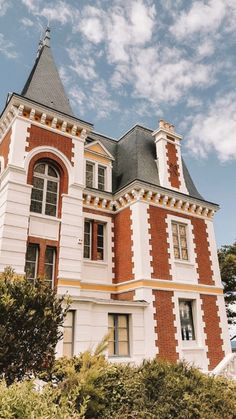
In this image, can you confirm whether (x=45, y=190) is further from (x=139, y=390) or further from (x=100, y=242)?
(x=139, y=390)

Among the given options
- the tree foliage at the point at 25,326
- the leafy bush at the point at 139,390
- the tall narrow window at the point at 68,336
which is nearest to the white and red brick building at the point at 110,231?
the tall narrow window at the point at 68,336

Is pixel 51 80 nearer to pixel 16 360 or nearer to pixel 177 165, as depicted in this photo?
pixel 177 165

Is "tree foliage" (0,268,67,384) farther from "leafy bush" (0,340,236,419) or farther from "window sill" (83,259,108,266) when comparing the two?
"window sill" (83,259,108,266)

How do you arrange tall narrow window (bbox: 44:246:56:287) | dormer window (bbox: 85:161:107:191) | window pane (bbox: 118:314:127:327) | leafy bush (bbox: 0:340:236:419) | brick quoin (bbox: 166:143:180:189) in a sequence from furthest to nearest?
brick quoin (bbox: 166:143:180:189), dormer window (bbox: 85:161:107:191), window pane (bbox: 118:314:127:327), tall narrow window (bbox: 44:246:56:287), leafy bush (bbox: 0:340:236:419)

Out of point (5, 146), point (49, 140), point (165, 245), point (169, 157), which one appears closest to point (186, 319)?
point (165, 245)

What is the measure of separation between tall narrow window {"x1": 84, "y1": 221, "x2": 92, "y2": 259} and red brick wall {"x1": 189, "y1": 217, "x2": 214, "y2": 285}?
218 inches

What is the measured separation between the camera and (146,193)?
1524 cm

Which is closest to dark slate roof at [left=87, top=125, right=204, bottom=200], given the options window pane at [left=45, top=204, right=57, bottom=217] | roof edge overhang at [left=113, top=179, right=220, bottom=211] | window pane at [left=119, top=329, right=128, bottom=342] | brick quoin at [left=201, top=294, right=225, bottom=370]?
roof edge overhang at [left=113, top=179, right=220, bottom=211]

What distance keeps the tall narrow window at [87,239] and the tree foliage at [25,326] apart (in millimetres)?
8183

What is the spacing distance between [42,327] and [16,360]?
2.44 feet

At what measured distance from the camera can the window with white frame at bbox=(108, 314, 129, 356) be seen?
1226 cm

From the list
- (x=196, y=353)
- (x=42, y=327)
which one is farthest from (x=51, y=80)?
(x=196, y=353)

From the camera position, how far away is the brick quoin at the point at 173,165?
17.0 metres

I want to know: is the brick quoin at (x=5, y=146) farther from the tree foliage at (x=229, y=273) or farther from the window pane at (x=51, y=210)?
the tree foliage at (x=229, y=273)
